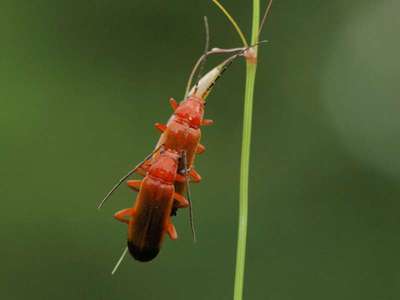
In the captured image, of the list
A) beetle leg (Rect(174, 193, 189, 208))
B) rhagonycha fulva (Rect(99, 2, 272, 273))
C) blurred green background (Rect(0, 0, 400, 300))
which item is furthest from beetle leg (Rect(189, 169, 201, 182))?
blurred green background (Rect(0, 0, 400, 300))

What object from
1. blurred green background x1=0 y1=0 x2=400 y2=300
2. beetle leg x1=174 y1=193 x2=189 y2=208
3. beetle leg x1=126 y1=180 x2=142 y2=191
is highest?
beetle leg x1=126 y1=180 x2=142 y2=191

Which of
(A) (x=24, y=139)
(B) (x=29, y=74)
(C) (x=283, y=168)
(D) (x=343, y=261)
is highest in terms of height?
(B) (x=29, y=74)

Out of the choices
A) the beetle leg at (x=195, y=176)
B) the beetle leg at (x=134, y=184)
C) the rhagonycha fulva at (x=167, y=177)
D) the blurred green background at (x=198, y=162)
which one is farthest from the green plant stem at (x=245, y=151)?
the blurred green background at (x=198, y=162)

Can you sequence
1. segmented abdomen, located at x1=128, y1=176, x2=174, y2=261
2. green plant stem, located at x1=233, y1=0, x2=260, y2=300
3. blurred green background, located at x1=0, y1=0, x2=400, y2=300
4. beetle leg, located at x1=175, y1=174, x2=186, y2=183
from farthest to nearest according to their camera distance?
blurred green background, located at x1=0, y1=0, x2=400, y2=300 < beetle leg, located at x1=175, y1=174, x2=186, y2=183 < segmented abdomen, located at x1=128, y1=176, x2=174, y2=261 < green plant stem, located at x1=233, y1=0, x2=260, y2=300

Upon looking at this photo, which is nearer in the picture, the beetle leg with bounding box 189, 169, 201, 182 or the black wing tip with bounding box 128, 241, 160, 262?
the black wing tip with bounding box 128, 241, 160, 262

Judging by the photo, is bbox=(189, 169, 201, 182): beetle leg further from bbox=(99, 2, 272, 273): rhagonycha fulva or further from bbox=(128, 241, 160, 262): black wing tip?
bbox=(128, 241, 160, 262): black wing tip

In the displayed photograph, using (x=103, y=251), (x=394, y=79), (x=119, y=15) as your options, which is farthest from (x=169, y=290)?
(x=394, y=79)

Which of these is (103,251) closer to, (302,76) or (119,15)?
(119,15)
